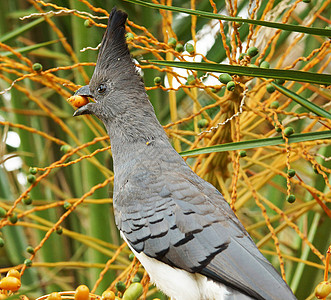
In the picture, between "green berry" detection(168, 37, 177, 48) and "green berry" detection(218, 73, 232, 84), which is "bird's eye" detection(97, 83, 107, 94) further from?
"green berry" detection(218, 73, 232, 84)

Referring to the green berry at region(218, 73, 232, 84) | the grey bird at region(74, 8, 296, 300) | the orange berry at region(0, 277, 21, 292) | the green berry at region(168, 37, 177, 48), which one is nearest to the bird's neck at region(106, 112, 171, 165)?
the grey bird at region(74, 8, 296, 300)

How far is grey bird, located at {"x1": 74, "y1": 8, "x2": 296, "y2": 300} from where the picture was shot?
59.6 inches

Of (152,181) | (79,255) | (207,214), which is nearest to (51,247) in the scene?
(79,255)

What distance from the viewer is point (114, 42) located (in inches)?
71.6

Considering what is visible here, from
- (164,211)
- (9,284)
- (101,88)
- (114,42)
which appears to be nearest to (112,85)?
(101,88)

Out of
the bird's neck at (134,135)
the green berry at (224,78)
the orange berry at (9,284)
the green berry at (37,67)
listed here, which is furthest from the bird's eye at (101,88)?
the orange berry at (9,284)

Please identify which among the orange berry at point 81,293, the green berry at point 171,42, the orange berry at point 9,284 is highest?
the green berry at point 171,42

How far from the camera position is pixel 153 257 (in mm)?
1599

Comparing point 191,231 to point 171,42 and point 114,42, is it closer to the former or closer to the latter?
point 171,42

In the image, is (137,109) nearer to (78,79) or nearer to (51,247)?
(78,79)

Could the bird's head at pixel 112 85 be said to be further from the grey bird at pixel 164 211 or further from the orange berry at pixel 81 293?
the orange berry at pixel 81 293

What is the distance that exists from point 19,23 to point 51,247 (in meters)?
1.25

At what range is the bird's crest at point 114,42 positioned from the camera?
1744mm

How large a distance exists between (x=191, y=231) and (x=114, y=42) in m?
0.68
